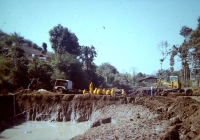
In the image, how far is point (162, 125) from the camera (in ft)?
37.7

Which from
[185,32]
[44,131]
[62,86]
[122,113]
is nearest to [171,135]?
[122,113]

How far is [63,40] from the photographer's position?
4159 cm

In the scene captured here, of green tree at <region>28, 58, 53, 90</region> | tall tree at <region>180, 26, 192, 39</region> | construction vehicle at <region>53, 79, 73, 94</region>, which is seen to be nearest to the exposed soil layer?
construction vehicle at <region>53, 79, 73, 94</region>

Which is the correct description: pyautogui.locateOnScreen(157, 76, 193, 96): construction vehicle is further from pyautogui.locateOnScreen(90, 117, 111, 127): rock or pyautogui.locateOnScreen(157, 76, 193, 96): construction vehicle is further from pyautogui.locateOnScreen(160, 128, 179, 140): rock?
pyautogui.locateOnScreen(160, 128, 179, 140): rock

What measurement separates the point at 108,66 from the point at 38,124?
56.0 metres

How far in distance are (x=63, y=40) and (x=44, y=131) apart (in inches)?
1093

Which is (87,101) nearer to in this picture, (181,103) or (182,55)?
(181,103)

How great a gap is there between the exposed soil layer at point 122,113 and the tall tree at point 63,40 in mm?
20614

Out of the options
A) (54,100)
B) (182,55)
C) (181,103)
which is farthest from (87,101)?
(182,55)

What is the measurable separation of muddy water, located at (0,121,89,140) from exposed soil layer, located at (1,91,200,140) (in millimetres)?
940

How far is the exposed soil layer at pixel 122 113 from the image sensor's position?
1058 centimetres

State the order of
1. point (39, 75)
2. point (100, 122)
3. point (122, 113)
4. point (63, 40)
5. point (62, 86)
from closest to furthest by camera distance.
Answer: point (100, 122) → point (122, 113) → point (62, 86) → point (39, 75) → point (63, 40)

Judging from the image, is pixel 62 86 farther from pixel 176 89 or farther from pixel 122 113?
pixel 176 89

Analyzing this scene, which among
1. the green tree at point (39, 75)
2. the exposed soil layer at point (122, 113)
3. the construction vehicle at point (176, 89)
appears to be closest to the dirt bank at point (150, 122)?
the exposed soil layer at point (122, 113)
